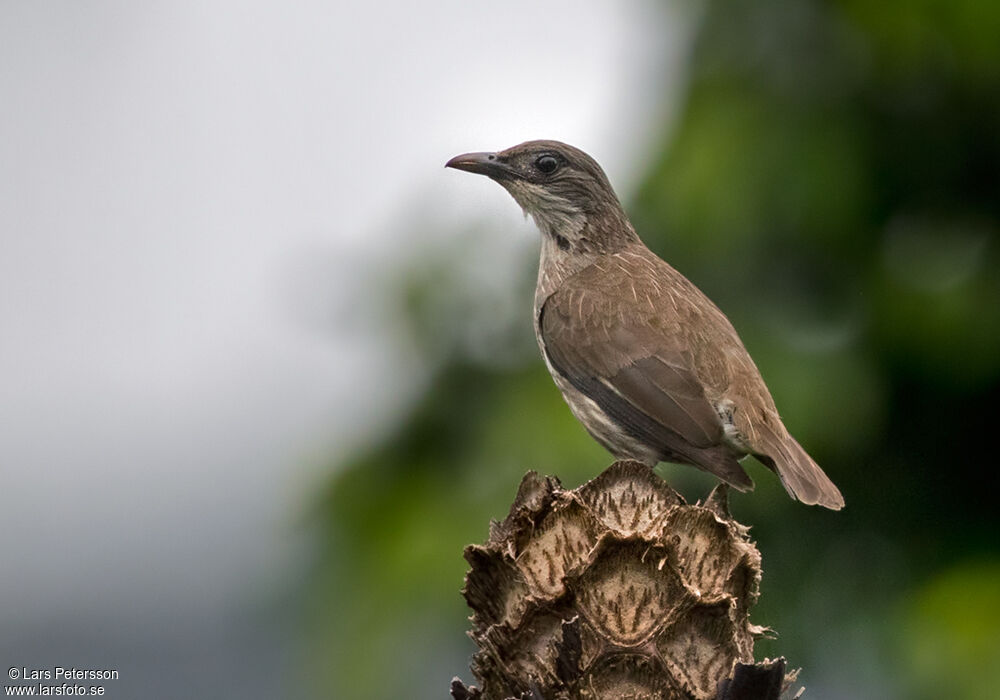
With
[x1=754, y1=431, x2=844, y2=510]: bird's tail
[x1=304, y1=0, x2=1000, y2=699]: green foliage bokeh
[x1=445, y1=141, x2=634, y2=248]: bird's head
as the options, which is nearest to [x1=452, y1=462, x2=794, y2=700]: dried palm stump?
[x1=754, y1=431, x2=844, y2=510]: bird's tail

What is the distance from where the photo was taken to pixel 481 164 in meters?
6.95

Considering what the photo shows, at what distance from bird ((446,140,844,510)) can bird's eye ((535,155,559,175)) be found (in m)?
0.01

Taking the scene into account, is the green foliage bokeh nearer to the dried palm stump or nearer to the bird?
the bird

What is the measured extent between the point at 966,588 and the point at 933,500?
0.71 m

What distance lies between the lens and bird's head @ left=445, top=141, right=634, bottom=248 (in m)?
7.12

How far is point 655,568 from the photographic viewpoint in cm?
369

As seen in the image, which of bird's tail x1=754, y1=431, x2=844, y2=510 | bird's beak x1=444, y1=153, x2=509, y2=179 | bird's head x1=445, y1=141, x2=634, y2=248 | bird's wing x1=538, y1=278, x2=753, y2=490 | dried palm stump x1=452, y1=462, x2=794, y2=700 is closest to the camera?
dried palm stump x1=452, y1=462, x2=794, y2=700

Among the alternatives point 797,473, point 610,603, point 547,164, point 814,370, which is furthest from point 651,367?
point 610,603

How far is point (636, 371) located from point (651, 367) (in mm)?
63

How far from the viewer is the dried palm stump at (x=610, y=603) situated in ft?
11.9

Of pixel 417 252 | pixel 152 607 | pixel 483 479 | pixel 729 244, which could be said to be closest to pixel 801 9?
pixel 729 244

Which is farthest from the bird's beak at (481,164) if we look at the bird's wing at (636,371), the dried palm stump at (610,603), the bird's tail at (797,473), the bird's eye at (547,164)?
the dried palm stump at (610,603)

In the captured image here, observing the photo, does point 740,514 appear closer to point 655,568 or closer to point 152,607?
point 655,568

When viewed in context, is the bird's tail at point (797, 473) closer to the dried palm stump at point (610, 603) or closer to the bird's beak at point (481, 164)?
the dried palm stump at point (610, 603)
